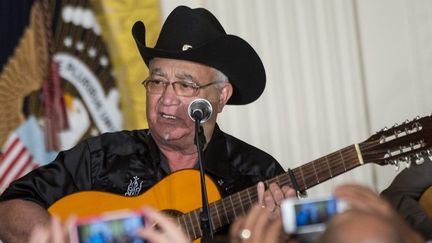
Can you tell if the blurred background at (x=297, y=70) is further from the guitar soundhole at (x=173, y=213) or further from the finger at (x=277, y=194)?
the finger at (x=277, y=194)

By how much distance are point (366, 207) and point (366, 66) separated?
151 inches

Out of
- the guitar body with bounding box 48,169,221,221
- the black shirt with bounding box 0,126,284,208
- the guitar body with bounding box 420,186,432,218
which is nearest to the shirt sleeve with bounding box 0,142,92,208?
the black shirt with bounding box 0,126,284,208

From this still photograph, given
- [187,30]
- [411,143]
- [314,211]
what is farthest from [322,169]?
[314,211]

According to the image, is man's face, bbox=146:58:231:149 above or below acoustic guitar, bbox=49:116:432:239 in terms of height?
above

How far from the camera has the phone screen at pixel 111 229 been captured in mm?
1955

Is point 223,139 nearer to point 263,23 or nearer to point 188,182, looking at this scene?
point 188,182

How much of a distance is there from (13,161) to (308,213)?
3.15 m

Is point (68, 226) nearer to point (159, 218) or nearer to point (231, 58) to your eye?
point (159, 218)

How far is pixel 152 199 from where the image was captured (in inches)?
142

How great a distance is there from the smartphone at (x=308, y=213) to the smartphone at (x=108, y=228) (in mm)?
310

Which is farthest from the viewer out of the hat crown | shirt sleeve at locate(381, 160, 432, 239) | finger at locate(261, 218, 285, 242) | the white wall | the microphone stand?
the white wall

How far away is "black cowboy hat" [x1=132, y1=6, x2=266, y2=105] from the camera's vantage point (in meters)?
3.83

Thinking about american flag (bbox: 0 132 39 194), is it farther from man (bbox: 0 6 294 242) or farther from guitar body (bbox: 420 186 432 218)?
guitar body (bbox: 420 186 432 218)

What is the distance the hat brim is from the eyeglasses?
0.35 ft
